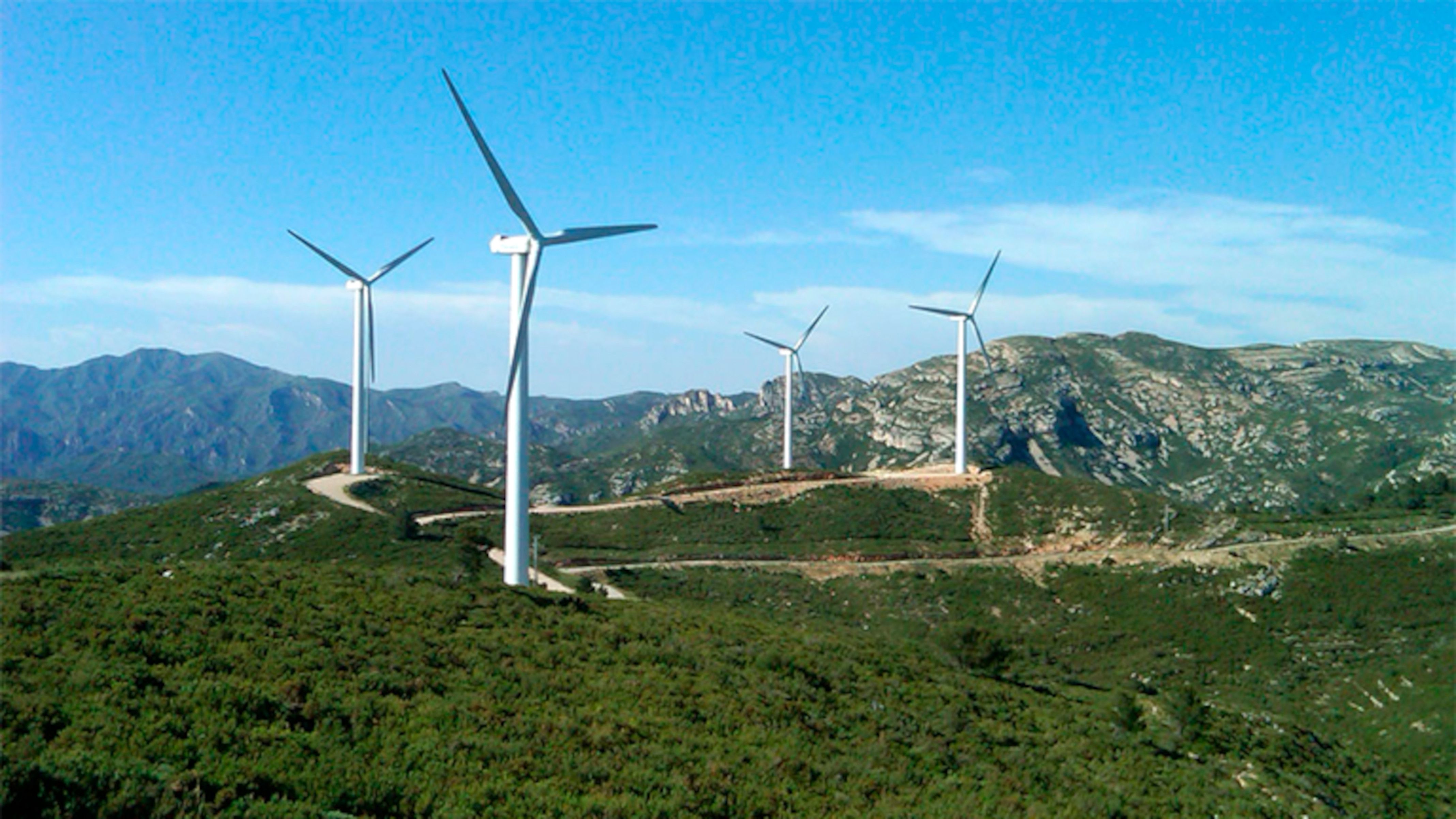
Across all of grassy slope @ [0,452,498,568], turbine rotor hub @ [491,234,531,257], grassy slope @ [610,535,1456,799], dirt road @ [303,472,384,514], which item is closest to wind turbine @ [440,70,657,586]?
turbine rotor hub @ [491,234,531,257]

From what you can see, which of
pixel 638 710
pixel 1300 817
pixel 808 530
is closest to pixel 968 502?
pixel 808 530

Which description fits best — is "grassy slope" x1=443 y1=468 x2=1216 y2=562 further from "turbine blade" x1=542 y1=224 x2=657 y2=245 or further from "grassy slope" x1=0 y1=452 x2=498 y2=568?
"turbine blade" x1=542 y1=224 x2=657 y2=245

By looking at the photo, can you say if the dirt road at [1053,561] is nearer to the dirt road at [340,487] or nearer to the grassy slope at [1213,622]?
the grassy slope at [1213,622]

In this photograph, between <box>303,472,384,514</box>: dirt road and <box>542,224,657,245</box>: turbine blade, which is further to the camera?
<box>303,472,384,514</box>: dirt road

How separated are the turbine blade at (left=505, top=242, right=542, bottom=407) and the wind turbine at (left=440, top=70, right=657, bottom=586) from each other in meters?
0.04

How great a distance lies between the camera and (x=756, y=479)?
376 feet

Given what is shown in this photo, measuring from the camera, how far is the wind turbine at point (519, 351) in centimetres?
4044

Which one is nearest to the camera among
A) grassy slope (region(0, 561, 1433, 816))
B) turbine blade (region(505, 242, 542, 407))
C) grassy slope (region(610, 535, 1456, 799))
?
grassy slope (region(0, 561, 1433, 816))

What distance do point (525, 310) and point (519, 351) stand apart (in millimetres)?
2027

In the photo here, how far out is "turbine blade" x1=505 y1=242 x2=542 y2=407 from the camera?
3812 cm

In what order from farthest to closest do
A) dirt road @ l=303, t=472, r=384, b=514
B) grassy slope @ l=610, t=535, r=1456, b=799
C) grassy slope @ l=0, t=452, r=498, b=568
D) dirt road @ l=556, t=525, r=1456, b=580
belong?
1. dirt road @ l=303, t=472, r=384, b=514
2. dirt road @ l=556, t=525, r=1456, b=580
3. grassy slope @ l=0, t=452, r=498, b=568
4. grassy slope @ l=610, t=535, r=1456, b=799

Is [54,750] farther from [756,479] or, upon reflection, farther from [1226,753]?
[756,479]

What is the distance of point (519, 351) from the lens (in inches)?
1547

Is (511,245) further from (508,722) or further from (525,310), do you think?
(508,722)
